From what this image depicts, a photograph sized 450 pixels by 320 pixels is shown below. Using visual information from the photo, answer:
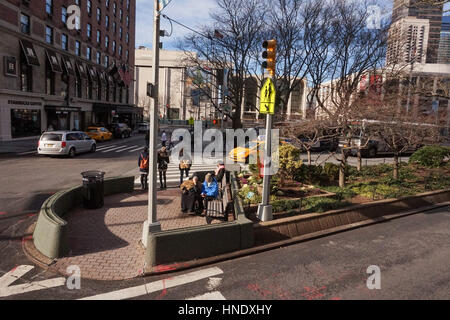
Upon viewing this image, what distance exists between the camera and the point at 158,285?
5.51 meters

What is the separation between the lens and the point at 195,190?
9.11 m

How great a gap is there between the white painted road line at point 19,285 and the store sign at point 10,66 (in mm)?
26534

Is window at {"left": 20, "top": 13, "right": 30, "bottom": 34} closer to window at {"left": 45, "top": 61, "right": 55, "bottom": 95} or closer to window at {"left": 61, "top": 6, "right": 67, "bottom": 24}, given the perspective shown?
window at {"left": 45, "top": 61, "right": 55, "bottom": 95}

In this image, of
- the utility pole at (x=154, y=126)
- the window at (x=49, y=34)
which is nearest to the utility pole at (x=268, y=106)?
the utility pole at (x=154, y=126)

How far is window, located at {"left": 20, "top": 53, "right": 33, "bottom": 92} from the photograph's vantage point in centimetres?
2870

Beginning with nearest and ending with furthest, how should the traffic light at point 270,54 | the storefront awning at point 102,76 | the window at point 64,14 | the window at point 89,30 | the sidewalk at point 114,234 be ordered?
the sidewalk at point 114,234, the traffic light at point 270,54, the window at point 64,14, the window at point 89,30, the storefront awning at point 102,76

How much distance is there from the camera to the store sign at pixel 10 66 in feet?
85.7

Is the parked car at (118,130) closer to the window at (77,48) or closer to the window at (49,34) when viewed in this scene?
the window at (77,48)

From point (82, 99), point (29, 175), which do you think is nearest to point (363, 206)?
point (29, 175)

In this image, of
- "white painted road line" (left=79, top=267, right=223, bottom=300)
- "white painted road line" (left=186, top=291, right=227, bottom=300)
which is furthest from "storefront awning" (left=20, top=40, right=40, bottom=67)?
"white painted road line" (left=186, top=291, right=227, bottom=300)

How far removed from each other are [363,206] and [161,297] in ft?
22.0

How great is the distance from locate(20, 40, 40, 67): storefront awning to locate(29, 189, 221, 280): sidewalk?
24189 millimetres

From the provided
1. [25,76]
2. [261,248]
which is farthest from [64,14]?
[261,248]

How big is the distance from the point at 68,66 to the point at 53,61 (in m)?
2.77
